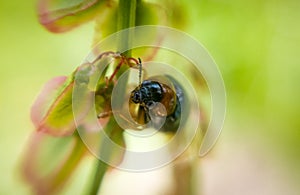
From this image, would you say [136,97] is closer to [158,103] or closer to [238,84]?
[158,103]

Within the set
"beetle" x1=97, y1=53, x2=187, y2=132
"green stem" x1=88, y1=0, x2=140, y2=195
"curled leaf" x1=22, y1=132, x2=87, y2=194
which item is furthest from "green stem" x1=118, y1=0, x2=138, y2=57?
"curled leaf" x1=22, y1=132, x2=87, y2=194

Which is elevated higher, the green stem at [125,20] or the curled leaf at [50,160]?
the green stem at [125,20]

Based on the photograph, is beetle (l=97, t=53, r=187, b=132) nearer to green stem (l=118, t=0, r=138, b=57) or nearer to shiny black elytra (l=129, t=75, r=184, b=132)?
shiny black elytra (l=129, t=75, r=184, b=132)

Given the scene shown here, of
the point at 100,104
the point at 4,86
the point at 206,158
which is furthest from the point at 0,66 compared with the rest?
the point at 206,158

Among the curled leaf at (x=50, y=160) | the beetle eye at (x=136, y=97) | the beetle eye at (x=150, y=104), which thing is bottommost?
the curled leaf at (x=50, y=160)

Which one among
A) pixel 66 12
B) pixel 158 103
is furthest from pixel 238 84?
pixel 66 12

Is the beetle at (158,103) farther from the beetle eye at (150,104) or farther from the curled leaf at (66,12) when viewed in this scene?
the curled leaf at (66,12)

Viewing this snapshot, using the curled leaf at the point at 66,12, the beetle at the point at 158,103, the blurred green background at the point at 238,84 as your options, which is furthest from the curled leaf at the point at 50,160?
the curled leaf at the point at 66,12
